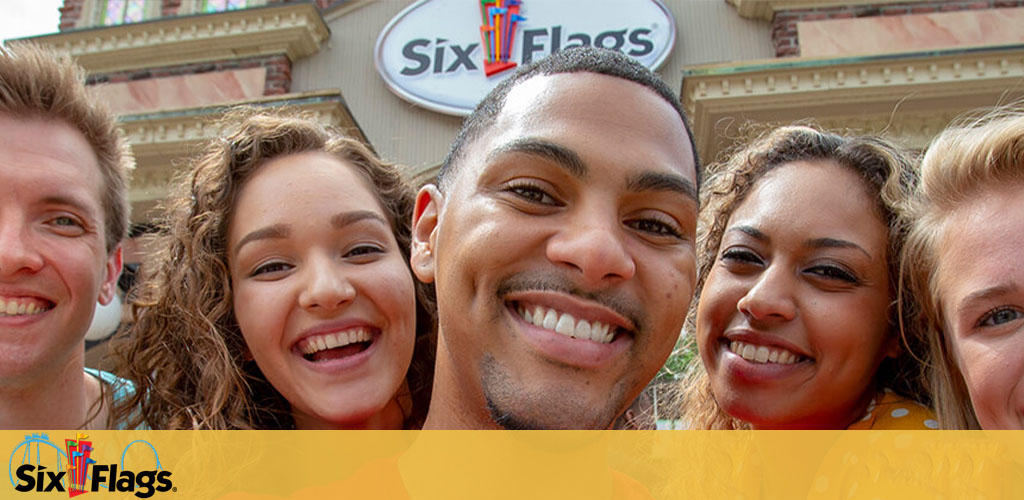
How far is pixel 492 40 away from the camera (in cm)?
816

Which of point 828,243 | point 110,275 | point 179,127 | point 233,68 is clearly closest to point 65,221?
point 110,275

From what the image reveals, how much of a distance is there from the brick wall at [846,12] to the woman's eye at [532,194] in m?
6.97

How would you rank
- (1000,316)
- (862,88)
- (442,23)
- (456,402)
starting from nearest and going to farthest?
(456,402), (1000,316), (862,88), (442,23)

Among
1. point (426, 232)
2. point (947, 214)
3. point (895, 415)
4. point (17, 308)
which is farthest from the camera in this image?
point (17, 308)

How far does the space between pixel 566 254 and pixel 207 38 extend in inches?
328

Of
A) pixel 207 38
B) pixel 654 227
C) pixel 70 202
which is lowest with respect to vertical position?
pixel 654 227

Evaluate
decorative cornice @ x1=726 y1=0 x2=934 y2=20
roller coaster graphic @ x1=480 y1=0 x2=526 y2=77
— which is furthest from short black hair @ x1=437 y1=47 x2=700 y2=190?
decorative cornice @ x1=726 y1=0 x2=934 y2=20

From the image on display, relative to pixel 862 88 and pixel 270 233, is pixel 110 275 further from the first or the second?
pixel 862 88

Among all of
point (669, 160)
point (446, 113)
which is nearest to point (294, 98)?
point (446, 113)

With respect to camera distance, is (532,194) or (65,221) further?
(65,221)

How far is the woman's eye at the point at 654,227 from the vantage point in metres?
1.49
